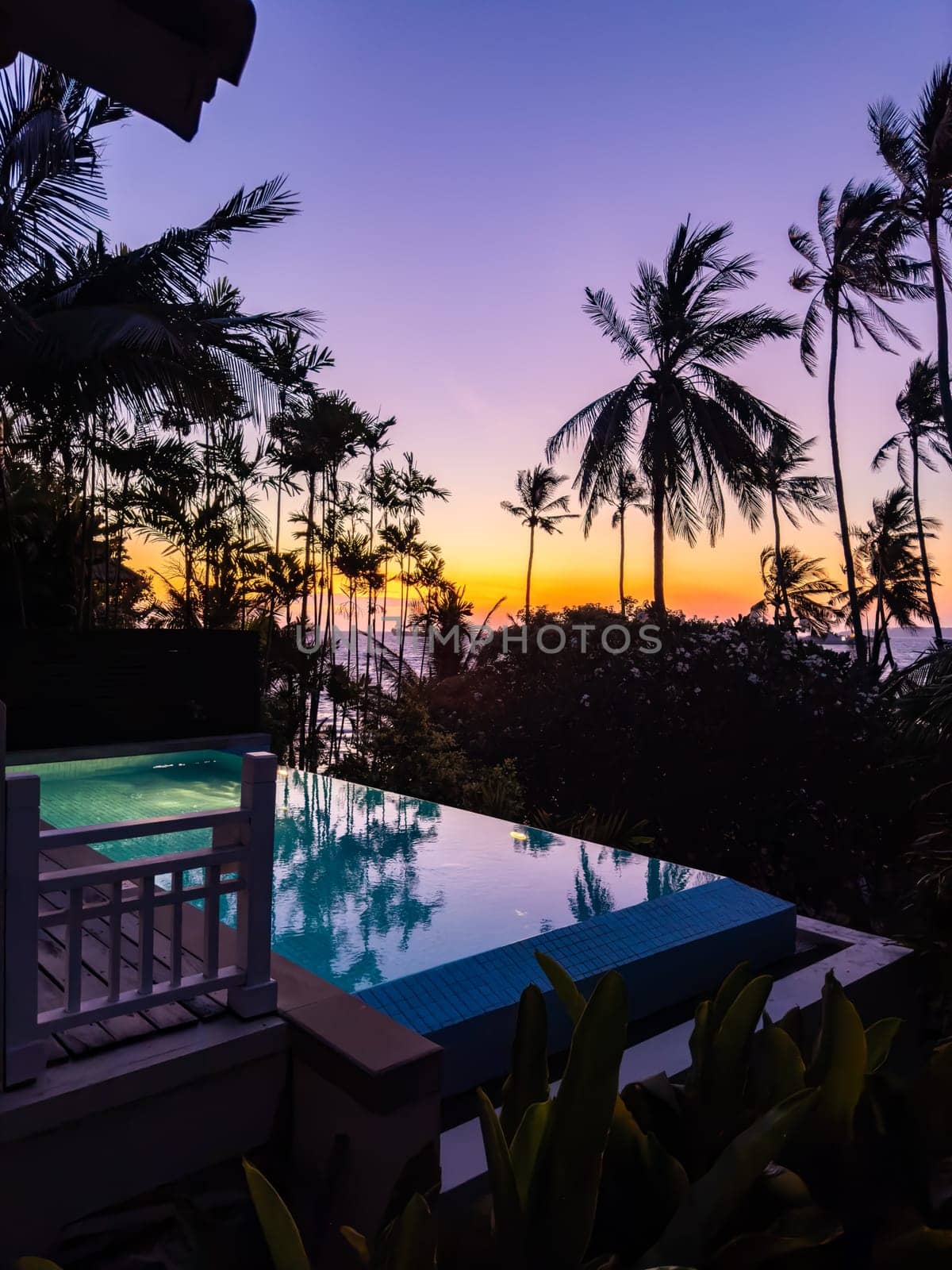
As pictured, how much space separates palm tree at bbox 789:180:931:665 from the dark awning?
18.6 meters

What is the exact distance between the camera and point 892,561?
25125 mm

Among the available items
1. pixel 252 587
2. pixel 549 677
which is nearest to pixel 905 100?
pixel 549 677

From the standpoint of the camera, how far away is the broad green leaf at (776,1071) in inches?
44.4

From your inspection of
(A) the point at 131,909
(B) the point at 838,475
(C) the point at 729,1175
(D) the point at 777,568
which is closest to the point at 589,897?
(A) the point at 131,909

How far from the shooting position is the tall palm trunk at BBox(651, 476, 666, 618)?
16277 millimetres

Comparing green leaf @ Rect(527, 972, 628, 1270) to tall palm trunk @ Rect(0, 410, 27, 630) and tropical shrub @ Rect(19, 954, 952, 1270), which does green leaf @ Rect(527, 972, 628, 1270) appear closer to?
tropical shrub @ Rect(19, 954, 952, 1270)

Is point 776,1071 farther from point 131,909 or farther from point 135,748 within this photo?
point 135,748

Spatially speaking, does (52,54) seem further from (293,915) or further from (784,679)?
(784,679)

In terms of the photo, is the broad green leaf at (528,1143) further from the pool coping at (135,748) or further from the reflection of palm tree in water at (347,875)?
the pool coping at (135,748)

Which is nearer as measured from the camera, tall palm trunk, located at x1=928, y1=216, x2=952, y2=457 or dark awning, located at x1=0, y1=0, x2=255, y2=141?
dark awning, located at x1=0, y1=0, x2=255, y2=141

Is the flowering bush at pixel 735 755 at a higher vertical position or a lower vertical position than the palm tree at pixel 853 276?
lower

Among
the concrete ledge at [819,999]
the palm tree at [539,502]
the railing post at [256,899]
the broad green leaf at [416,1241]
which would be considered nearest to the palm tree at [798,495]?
the palm tree at [539,502]

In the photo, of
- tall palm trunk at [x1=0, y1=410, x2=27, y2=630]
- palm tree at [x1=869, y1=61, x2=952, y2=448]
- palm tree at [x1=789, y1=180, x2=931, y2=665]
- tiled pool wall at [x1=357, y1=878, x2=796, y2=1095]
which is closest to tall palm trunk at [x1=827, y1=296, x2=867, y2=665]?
palm tree at [x1=789, y1=180, x2=931, y2=665]

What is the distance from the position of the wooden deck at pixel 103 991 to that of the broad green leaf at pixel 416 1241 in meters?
1.75
